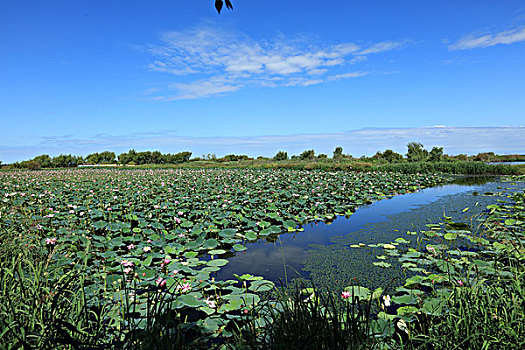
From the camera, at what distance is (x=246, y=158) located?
44.8 m

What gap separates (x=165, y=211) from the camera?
7348 millimetres

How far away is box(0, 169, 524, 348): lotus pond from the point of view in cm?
211

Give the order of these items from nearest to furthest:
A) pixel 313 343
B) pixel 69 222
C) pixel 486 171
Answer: pixel 313 343 < pixel 69 222 < pixel 486 171

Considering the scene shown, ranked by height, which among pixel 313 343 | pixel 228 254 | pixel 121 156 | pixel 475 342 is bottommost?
pixel 228 254

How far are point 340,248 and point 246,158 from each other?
39895 mm

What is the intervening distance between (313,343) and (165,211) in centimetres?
625

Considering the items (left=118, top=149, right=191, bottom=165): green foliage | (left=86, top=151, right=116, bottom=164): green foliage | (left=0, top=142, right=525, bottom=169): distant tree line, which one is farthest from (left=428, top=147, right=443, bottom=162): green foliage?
(left=86, top=151, right=116, bottom=164): green foliage

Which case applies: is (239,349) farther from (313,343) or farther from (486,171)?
(486,171)

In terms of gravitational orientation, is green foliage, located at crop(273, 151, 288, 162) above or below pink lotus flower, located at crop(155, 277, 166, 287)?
above

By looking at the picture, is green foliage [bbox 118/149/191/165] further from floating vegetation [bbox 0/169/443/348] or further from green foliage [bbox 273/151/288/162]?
floating vegetation [bbox 0/169/443/348]

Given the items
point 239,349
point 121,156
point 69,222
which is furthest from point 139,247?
point 121,156

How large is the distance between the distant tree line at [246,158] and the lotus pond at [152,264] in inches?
873

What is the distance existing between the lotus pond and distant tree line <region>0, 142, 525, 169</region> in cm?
2218

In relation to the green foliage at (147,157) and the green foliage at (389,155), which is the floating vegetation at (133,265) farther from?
the green foliage at (147,157)
